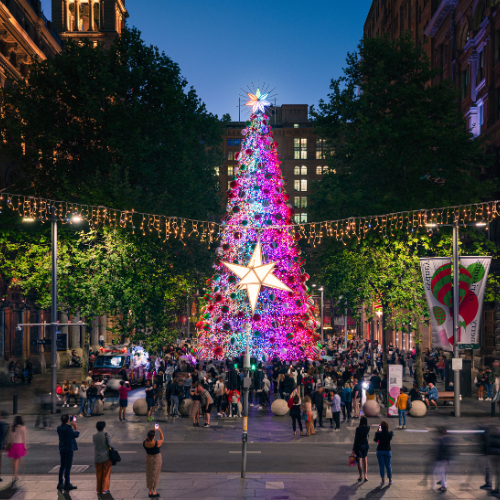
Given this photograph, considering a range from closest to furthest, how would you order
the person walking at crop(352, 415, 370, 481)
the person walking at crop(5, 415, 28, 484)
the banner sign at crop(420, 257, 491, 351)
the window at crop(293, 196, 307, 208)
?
1. the person walking at crop(5, 415, 28, 484)
2. the person walking at crop(352, 415, 370, 481)
3. the banner sign at crop(420, 257, 491, 351)
4. the window at crop(293, 196, 307, 208)

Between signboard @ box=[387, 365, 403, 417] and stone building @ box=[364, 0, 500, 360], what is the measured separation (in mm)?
17572

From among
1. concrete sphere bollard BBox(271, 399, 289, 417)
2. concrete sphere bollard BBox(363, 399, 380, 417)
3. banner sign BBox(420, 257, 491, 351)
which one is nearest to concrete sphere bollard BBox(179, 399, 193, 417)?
concrete sphere bollard BBox(271, 399, 289, 417)

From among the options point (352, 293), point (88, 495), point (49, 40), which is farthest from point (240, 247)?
point (49, 40)

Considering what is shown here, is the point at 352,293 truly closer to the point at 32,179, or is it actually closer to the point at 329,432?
the point at 329,432

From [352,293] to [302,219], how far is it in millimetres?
100425

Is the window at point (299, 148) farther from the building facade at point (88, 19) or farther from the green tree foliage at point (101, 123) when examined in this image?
the green tree foliage at point (101, 123)

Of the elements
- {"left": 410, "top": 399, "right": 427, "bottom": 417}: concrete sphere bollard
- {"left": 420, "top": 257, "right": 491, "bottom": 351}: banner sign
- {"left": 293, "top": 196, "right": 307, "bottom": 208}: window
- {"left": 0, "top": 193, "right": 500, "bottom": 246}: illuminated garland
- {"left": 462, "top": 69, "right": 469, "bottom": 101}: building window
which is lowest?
{"left": 410, "top": 399, "right": 427, "bottom": 417}: concrete sphere bollard

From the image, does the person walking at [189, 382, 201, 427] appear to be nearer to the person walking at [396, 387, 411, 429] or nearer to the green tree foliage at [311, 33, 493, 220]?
the person walking at [396, 387, 411, 429]

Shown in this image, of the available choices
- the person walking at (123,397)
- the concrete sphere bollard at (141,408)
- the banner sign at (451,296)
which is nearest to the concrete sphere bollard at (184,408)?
the concrete sphere bollard at (141,408)

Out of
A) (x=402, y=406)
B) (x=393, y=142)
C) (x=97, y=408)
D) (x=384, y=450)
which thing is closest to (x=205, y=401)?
(x=97, y=408)

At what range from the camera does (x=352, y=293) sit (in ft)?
127

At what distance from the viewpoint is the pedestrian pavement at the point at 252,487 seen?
14844 millimetres

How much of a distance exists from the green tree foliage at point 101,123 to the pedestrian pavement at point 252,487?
80.8 feet

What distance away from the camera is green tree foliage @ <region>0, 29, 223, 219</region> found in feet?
135
